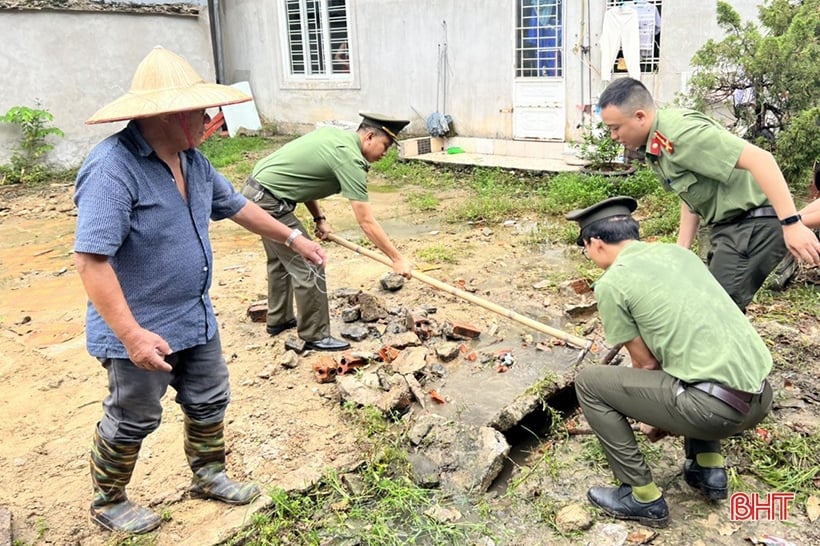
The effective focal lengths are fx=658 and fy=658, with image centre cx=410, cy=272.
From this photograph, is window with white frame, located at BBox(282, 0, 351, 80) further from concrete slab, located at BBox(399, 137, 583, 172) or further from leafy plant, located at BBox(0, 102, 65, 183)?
leafy plant, located at BBox(0, 102, 65, 183)

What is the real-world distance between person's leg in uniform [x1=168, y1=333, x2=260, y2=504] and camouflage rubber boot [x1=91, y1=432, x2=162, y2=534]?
0.26 meters

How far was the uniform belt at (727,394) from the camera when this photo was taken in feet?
8.67

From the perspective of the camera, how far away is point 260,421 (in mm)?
3961

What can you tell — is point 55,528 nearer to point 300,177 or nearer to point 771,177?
point 300,177

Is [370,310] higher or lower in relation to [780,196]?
lower

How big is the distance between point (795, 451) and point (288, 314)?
3551 millimetres

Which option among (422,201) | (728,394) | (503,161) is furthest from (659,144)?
(503,161)

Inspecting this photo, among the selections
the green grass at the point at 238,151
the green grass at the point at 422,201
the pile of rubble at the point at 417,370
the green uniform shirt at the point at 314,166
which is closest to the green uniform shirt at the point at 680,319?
the pile of rubble at the point at 417,370

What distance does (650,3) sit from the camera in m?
9.63

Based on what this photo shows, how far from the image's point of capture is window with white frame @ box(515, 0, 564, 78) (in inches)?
426

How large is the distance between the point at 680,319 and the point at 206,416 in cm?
212

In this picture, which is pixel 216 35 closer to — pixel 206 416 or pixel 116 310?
pixel 206 416

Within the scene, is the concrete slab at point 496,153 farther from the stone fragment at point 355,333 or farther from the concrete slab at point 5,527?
the concrete slab at point 5,527

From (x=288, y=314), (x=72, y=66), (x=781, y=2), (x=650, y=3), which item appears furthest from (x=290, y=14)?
(x=288, y=314)
